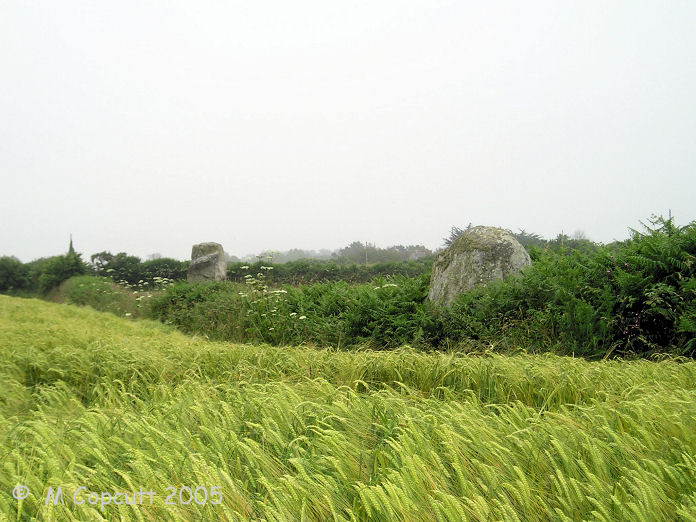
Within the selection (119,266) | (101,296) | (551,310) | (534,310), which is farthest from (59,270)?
(551,310)

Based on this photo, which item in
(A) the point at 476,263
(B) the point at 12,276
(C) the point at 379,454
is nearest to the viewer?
(C) the point at 379,454

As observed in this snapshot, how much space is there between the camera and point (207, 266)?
15.4 m

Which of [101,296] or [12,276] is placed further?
[12,276]

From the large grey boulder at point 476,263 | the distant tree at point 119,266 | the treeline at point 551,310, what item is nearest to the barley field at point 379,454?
the treeline at point 551,310

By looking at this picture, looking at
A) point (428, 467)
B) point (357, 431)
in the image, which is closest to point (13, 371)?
point (357, 431)

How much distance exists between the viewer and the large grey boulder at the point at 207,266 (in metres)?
15.4

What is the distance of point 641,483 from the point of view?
1.74 metres

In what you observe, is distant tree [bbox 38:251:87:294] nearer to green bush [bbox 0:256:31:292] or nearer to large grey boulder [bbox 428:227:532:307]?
green bush [bbox 0:256:31:292]

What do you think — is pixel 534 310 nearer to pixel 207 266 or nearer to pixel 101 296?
pixel 207 266

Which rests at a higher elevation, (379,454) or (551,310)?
(379,454)

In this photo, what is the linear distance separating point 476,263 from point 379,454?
5315mm

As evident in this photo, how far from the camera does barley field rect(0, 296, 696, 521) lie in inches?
69.4

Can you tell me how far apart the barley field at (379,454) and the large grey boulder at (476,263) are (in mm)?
3130

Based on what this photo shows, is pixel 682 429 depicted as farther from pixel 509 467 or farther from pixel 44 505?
pixel 44 505
